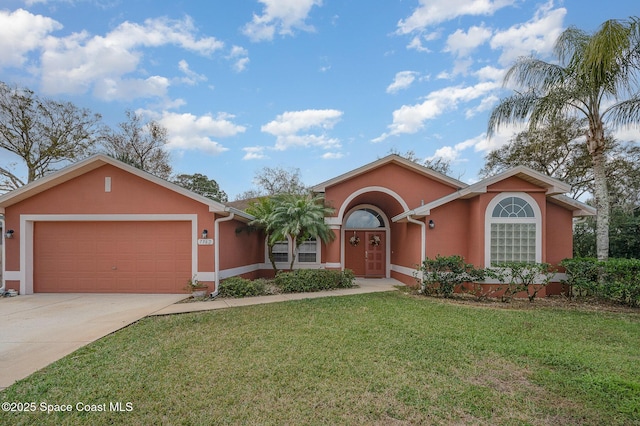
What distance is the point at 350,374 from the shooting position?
14.6 ft

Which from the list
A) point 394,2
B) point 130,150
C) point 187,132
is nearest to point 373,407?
point 394,2

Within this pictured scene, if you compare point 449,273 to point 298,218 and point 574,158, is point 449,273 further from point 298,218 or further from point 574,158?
point 574,158

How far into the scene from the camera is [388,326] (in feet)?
22.4

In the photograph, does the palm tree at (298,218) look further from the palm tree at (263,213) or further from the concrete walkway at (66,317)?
the concrete walkway at (66,317)

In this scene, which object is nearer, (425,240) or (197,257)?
(197,257)

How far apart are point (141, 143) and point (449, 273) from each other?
86.1ft

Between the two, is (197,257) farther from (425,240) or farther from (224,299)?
(425,240)

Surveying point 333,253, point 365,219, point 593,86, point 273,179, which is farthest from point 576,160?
point 273,179

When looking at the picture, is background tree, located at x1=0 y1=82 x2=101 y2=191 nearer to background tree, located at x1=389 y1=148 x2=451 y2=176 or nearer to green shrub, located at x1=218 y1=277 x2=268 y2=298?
green shrub, located at x1=218 y1=277 x2=268 y2=298

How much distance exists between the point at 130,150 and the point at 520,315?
93.2ft

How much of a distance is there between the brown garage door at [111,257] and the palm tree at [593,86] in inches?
474

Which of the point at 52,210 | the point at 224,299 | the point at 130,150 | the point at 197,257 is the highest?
the point at 130,150

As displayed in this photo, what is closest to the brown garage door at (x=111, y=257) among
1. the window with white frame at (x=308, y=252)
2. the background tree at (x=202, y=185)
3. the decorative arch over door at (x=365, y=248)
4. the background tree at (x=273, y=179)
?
the window with white frame at (x=308, y=252)

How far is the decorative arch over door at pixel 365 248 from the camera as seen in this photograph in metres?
15.3
